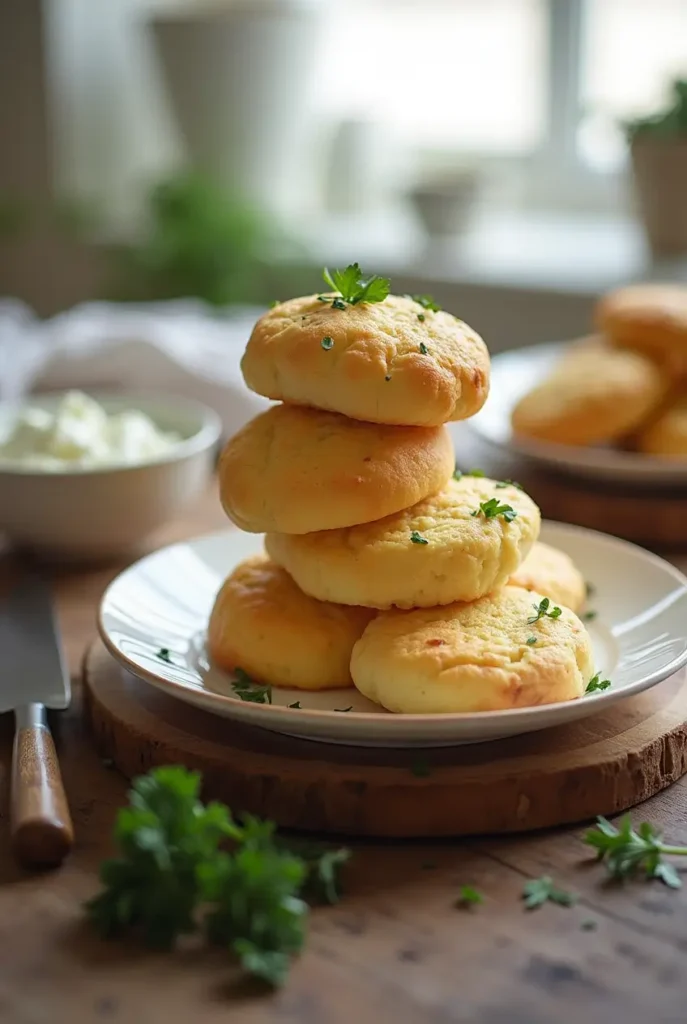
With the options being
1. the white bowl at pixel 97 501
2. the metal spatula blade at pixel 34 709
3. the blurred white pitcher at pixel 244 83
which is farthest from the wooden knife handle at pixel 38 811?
the blurred white pitcher at pixel 244 83

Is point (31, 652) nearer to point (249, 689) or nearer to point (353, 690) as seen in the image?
point (249, 689)

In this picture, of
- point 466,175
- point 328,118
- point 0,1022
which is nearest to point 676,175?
point 466,175

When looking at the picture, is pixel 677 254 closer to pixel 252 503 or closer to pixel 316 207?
pixel 316 207

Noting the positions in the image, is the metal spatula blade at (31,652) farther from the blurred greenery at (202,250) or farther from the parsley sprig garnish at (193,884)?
the blurred greenery at (202,250)

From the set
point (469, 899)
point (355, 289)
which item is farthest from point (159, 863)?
point (355, 289)

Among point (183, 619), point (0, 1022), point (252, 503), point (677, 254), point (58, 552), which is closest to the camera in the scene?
point (0, 1022)

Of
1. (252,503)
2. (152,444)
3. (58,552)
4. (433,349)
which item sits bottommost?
(58,552)

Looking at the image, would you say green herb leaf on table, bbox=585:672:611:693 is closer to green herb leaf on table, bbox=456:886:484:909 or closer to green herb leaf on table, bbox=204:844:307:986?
green herb leaf on table, bbox=456:886:484:909
